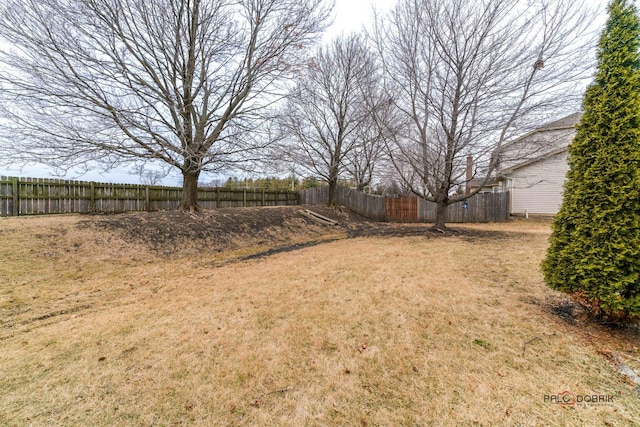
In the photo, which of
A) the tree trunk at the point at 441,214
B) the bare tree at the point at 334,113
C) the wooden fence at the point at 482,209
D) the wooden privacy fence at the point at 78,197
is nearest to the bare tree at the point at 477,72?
the tree trunk at the point at 441,214

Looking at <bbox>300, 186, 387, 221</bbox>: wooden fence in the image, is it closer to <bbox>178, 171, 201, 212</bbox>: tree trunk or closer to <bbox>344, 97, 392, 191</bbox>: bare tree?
<bbox>344, 97, 392, 191</bbox>: bare tree

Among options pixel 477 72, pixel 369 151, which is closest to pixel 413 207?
pixel 369 151

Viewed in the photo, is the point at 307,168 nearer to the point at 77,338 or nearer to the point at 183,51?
the point at 183,51

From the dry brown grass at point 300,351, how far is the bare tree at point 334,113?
960 cm

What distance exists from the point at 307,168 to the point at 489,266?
11.0 metres

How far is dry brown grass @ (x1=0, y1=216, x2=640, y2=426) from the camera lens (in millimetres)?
1856

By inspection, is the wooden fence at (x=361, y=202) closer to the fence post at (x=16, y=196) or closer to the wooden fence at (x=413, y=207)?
the wooden fence at (x=413, y=207)

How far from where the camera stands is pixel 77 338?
283cm

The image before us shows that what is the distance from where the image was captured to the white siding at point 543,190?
1459cm

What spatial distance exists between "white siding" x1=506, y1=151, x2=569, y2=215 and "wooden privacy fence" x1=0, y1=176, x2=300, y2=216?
726 inches

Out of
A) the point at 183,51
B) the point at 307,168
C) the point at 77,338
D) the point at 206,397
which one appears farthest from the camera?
the point at 307,168

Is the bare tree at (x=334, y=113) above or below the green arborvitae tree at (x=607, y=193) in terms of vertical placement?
above

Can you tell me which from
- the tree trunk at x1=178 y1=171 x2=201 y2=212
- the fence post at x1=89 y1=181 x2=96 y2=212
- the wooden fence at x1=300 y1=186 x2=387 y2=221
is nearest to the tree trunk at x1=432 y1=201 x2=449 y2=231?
the wooden fence at x1=300 y1=186 x2=387 y2=221

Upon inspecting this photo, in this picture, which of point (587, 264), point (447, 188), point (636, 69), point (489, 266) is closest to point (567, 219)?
point (587, 264)
